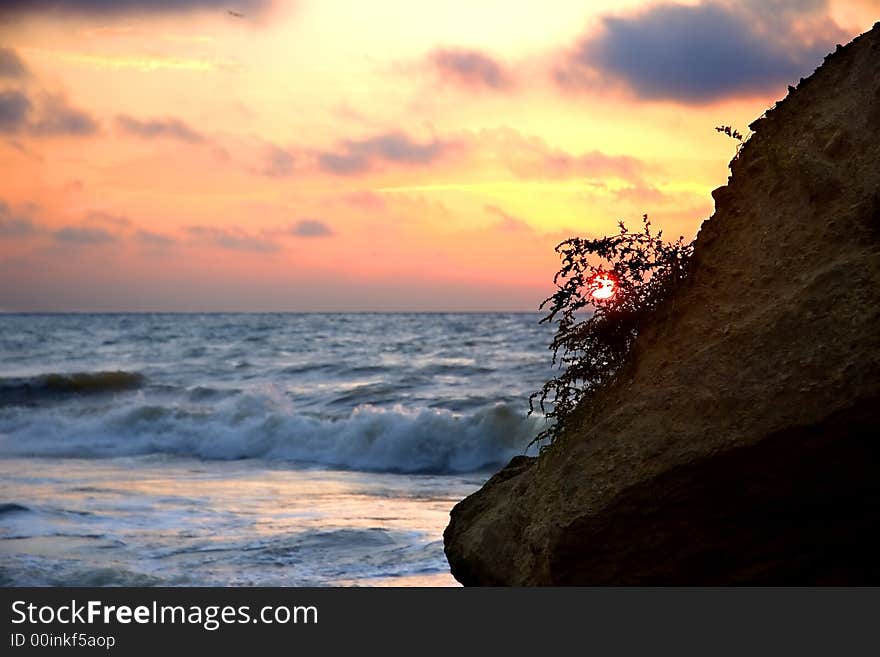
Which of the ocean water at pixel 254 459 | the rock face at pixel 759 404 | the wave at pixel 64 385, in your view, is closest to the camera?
the rock face at pixel 759 404

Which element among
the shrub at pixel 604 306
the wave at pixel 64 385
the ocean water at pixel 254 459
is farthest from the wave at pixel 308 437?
the shrub at pixel 604 306

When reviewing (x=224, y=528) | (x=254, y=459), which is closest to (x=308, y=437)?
(x=254, y=459)

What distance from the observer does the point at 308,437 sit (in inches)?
783

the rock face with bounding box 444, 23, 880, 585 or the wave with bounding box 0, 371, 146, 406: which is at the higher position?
the wave with bounding box 0, 371, 146, 406

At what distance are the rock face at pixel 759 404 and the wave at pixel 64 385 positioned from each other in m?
27.9

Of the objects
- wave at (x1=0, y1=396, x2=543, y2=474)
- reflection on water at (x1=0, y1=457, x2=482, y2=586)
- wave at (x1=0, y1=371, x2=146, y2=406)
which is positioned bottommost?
reflection on water at (x1=0, y1=457, x2=482, y2=586)

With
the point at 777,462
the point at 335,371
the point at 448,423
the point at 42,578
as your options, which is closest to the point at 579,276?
the point at 777,462

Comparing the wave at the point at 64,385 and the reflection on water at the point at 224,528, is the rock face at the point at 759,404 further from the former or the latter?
the wave at the point at 64,385

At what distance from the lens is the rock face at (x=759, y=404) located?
167 inches

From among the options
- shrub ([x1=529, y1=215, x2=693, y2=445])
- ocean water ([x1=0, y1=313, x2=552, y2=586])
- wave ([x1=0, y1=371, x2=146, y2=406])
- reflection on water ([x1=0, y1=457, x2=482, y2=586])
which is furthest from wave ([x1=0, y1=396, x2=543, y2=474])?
shrub ([x1=529, y1=215, x2=693, y2=445])

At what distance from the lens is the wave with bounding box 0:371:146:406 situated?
102 feet

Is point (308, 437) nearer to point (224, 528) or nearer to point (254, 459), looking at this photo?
point (254, 459)

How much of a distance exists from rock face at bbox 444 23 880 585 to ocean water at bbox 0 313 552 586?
12.7 ft

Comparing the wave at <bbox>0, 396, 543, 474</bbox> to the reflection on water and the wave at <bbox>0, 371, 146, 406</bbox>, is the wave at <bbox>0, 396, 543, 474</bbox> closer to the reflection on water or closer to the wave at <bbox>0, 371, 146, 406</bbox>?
the reflection on water
